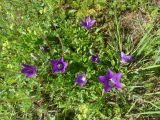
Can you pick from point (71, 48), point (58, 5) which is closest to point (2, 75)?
point (71, 48)

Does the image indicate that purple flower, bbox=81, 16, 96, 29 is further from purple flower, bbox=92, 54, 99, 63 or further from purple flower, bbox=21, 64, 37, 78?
purple flower, bbox=21, 64, 37, 78

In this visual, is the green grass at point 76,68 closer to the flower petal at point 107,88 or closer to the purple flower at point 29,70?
the purple flower at point 29,70

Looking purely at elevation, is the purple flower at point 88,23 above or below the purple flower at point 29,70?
above

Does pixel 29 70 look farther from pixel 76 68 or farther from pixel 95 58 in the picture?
pixel 95 58

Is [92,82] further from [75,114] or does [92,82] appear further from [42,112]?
[42,112]

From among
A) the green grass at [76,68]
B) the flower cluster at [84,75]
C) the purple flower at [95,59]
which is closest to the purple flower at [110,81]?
the flower cluster at [84,75]
